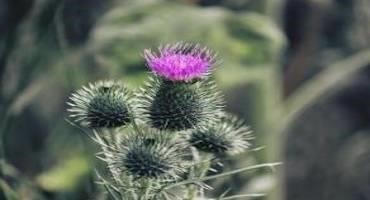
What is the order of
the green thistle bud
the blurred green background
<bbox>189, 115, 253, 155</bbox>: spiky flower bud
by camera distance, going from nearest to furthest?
1. the green thistle bud
2. <bbox>189, 115, 253, 155</bbox>: spiky flower bud
3. the blurred green background

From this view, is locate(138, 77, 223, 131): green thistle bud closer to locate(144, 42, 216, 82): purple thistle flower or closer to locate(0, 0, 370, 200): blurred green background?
locate(144, 42, 216, 82): purple thistle flower

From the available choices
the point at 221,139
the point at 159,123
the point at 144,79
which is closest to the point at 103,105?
the point at 159,123

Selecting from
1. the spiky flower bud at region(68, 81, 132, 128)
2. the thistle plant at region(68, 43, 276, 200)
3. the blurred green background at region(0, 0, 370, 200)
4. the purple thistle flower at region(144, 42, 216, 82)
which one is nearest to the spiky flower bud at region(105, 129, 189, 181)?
the thistle plant at region(68, 43, 276, 200)

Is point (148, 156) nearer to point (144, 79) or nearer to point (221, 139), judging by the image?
point (221, 139)

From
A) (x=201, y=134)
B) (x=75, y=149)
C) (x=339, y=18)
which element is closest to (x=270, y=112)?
(x=75, y=149)

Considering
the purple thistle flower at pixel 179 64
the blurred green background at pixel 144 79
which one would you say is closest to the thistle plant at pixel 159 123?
the purple thistle flower at pixel 179 64
